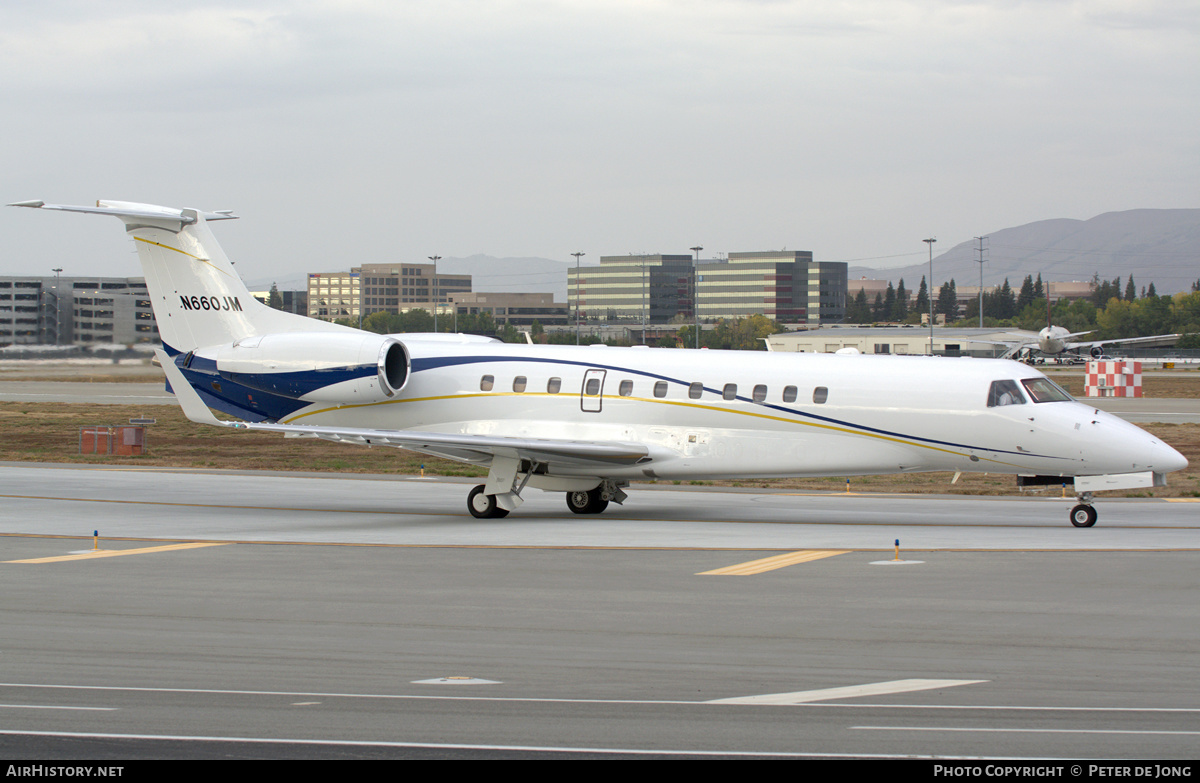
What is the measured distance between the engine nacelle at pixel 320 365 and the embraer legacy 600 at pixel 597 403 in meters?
0.04

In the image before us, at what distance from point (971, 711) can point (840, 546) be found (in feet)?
34.2

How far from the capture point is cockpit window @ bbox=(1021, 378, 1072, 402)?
72.8ft

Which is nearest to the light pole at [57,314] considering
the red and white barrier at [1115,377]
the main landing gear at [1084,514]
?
the main landing gear at [1084,514]

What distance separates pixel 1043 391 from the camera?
22.3 m

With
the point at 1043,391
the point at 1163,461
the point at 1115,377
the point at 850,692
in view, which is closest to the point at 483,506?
the point at 1043,391

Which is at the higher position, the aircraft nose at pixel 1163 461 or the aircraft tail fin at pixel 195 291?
the aircraft tail fin at pixel 195 291

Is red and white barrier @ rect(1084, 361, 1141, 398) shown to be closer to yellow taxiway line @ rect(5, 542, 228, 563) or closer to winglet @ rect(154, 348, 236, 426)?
winglet @ rect(154, 348, 236, 426)

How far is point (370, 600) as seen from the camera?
14945mm

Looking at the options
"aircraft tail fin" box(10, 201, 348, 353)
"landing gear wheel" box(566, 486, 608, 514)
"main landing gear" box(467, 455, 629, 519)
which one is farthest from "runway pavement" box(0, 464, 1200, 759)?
"aircraft tail fin" box(10, 201, 348, 353)

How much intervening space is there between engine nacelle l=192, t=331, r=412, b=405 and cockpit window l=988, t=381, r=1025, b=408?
1206 cm

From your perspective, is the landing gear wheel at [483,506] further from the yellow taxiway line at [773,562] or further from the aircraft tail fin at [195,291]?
the yellow taxiway line at [773,562]

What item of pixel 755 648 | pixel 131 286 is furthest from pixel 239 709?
pixel 131 286

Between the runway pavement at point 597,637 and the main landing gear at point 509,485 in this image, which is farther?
the main landing gear at point 509,485

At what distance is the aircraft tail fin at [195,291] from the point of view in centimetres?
2703
